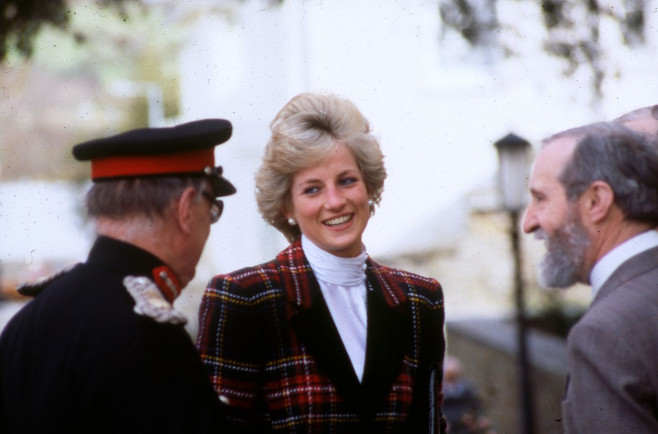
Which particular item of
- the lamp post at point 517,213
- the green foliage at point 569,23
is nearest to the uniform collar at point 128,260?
the green foliage at point 569,23

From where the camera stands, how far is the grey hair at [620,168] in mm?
2391

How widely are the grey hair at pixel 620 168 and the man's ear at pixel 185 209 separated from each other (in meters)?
1.13

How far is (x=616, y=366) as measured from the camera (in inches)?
84.2

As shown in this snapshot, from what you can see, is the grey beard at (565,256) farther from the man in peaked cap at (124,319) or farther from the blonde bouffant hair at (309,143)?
the man in peaked cap at (124,319)

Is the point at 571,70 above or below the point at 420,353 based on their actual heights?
above

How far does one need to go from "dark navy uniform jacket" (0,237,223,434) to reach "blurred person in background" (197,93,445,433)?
68 centimetres

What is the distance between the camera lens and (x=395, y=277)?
2.91 metres

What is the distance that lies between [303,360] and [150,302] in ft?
2.85

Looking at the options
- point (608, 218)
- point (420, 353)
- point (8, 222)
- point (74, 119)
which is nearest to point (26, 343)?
point (420, 353)

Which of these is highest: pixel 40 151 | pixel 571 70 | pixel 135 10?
pixel 135 10

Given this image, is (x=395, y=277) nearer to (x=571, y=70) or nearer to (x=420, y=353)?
(x=420, y=353)

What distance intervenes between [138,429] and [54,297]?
1.23 ft

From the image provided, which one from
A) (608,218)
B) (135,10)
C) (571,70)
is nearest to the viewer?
(608,218)

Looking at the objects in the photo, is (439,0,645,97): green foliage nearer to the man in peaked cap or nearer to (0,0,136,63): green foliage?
(0,0,136,63): green foliage
